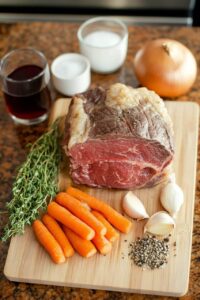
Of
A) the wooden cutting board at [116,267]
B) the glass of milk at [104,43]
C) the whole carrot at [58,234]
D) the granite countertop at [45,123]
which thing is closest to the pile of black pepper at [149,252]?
the wooden cutting board at [116,267]

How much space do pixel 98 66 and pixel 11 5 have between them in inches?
35.9

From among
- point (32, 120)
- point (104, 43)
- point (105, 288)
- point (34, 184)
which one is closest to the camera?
point (105, 288)

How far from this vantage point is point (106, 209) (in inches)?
83.4

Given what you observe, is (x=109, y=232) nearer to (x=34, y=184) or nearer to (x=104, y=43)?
(x=34, y=184)

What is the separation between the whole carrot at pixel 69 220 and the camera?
2.01m

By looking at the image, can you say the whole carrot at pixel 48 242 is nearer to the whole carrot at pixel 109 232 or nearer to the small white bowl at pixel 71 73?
the whole carrot at pixel 109 232

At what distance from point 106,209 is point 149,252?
258 millimetres

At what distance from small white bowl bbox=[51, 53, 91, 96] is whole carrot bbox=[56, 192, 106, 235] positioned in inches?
25.5

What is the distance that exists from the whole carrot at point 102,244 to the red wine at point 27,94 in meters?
0.76

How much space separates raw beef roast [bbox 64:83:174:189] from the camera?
6.81 feet

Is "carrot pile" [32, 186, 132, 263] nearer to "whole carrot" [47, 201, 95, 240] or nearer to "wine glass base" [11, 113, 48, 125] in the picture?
"whole carrot" [47, 201, 95, 240]

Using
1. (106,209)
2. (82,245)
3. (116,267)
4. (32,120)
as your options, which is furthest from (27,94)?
(116,267)

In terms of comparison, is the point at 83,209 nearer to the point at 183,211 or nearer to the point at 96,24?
the point at 183,211

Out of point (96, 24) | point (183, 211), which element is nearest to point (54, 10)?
point (96, 24)
